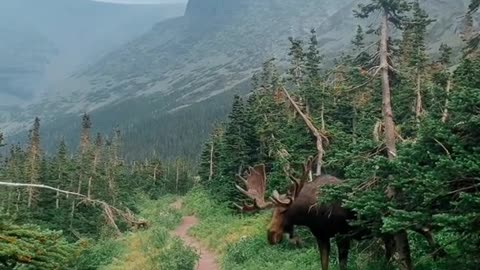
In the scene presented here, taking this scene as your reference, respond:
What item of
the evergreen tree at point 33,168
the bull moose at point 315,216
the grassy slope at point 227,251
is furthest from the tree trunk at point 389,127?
the evergreen tree at point 33,168

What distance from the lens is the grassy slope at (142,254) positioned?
19.1m

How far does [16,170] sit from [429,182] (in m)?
51.2

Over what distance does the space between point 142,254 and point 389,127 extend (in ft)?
46.9

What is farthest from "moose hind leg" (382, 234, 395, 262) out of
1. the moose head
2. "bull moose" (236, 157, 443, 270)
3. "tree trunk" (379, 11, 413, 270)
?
the moose head

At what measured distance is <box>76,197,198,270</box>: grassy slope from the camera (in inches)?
753

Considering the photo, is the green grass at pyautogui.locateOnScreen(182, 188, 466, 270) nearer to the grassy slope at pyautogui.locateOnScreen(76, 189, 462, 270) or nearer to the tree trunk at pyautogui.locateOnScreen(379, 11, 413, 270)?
the grassy slope at pyautogui.locateOnScreen(76, 189, 462, 270)

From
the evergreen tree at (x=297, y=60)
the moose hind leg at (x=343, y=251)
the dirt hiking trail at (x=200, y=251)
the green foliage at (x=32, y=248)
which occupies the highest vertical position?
the evergreen tree at (x=297, y=60)

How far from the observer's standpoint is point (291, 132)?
99.2 feet

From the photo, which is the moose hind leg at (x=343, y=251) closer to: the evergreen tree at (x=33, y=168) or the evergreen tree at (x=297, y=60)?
the evergreen tree at (x=33, y=168)

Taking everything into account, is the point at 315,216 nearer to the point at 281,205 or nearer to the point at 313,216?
the point at 313,216

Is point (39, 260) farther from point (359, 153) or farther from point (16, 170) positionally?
point (16, 170)

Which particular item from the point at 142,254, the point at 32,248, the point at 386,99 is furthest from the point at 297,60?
the point at 32,248

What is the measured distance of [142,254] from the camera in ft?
76.8

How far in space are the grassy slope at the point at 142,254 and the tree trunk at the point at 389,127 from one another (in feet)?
30.2
